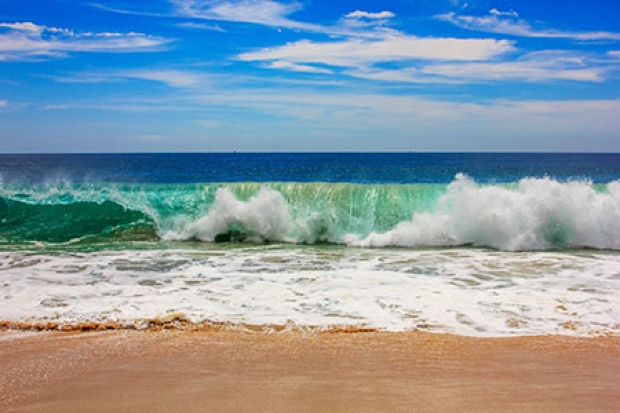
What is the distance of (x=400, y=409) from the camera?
3.61 metres

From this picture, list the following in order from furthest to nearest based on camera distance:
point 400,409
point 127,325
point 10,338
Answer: point 127,325
point 10,338
point 400,409

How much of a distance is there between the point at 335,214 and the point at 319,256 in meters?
3.74

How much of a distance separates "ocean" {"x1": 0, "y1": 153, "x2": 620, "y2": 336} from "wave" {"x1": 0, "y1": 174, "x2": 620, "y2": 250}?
0.14ft

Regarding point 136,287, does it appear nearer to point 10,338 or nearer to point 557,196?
point 10,338

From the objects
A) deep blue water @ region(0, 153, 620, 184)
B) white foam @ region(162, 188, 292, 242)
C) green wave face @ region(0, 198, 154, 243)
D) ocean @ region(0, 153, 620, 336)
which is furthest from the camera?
deep blue water @ region(0, 153, 620, 184)

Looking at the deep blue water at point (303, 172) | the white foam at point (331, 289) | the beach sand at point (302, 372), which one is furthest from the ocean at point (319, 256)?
the deep blue water at point (303, 172)

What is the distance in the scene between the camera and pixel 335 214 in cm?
1366

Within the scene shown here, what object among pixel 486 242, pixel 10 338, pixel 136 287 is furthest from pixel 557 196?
pixel 10 338

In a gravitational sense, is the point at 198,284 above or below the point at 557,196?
below

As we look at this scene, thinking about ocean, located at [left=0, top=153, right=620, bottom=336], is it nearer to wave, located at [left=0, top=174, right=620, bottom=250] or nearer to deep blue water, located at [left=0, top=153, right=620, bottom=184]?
wave, located at [left=0, top=174, right=620, bottom=250]

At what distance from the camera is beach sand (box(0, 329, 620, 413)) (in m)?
3.72

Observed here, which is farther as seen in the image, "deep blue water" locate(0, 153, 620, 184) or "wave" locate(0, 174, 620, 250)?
"deep blue water" locate(0, 153, 620, 184)

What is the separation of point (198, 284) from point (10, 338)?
265 cm

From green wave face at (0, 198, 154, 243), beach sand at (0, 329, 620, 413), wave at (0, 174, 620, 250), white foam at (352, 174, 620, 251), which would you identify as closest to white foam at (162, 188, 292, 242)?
wave at (0, 174, 620, 250)
